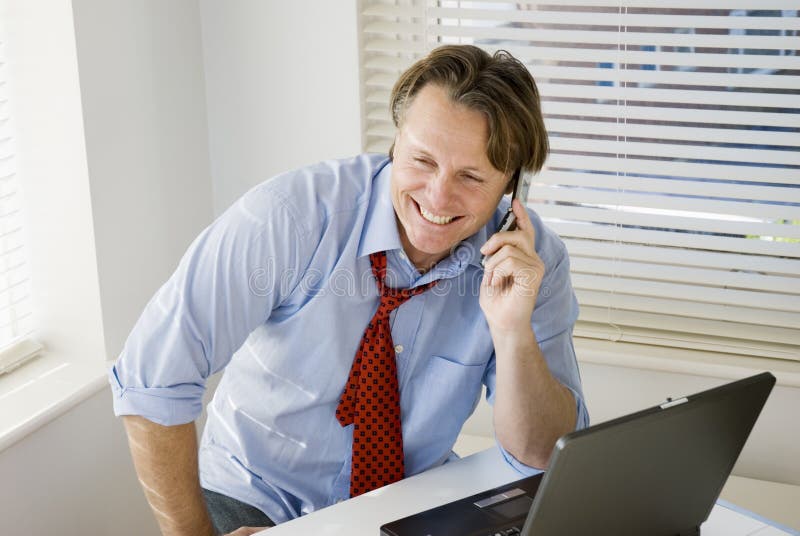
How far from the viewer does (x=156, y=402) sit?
1.67 m

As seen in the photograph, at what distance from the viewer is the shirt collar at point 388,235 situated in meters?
1.75

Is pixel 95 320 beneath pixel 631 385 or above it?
above

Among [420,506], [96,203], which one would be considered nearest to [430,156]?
[420,506]

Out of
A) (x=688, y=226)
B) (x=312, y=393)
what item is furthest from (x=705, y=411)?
(x=688, y=226)

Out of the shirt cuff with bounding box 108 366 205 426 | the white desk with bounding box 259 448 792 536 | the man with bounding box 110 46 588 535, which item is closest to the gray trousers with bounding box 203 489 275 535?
the man with bounding box 110 46 588 535

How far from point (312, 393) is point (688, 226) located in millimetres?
1188

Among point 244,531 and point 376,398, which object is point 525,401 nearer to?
point 376,398

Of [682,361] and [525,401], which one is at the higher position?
[525,401]

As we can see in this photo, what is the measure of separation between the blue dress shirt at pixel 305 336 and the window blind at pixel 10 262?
0.65m

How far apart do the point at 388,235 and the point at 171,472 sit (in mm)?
568

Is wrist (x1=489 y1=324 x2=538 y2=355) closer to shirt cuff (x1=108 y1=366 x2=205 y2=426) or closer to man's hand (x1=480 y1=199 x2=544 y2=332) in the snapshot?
man's hand (x1=480 y1=199 x2=544 y2=332)

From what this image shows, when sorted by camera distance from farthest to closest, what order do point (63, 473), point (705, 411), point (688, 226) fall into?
point (688, 226) → point (63, 473) → point (705, 411)

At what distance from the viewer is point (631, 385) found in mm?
2623

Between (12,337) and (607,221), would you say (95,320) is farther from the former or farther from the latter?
(607,221)
